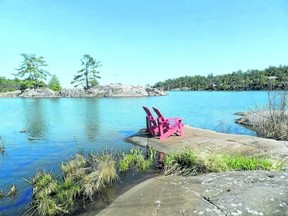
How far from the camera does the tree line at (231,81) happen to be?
98.6 meters

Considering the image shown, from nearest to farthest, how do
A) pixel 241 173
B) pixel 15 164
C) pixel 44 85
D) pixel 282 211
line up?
pixel 282 211
pixel 241 173
pixel 15 164
pixel 44 85

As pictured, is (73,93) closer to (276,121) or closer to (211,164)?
(276,121)

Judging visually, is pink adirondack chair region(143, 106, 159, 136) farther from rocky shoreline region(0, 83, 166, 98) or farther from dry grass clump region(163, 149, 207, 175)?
rocky shoreline region(0, 83, 166, 98)

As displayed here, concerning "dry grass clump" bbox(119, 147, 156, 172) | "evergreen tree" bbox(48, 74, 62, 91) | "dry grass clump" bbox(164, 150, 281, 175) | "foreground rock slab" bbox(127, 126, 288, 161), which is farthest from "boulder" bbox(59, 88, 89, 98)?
"dry grass clump" bbox(164, 150, 281, 175)

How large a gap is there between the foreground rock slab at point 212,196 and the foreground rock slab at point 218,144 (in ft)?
5.39

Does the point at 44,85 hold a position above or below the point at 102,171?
above

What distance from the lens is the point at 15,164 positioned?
31.9 ft

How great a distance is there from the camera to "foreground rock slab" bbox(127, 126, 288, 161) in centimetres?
759

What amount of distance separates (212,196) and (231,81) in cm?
12403

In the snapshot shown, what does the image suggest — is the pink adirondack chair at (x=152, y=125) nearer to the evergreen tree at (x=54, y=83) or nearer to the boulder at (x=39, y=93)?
the boulder at (x=39, y=93)

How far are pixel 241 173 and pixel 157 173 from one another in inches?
96.6

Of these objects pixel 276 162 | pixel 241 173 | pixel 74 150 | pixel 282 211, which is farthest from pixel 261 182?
pixel 74 150

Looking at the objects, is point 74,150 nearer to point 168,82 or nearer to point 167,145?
point 167,145

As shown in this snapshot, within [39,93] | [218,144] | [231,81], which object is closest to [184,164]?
[218,144]
